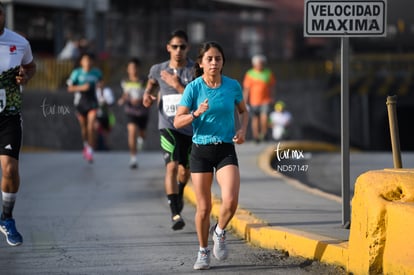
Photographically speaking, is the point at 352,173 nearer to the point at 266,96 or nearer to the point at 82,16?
the point at 266,96

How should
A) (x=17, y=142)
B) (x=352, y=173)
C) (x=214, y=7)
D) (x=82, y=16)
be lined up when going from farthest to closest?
(x=214, y=7)
(x=82, y=16)
(x=352, y=173)
(x=17, y=142)

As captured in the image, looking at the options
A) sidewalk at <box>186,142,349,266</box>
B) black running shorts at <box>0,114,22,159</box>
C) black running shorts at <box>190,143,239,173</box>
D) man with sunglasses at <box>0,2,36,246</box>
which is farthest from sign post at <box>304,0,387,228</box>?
black running shorts at <box>0,114,22,159</box>

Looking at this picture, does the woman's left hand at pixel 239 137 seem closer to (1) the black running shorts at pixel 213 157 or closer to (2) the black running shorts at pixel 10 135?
(1) the black running shorts at pixel 213 157

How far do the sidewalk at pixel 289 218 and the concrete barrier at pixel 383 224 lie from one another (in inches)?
16.1

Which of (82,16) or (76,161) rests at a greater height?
(82,16)

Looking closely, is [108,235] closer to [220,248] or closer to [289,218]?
[289,218]

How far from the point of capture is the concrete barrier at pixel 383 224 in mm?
7371

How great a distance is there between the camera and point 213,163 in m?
8.66

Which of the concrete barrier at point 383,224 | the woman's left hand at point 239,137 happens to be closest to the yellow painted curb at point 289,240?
the concrete barrier at point 383,224

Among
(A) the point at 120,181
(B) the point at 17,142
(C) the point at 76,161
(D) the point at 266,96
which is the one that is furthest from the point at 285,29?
(B) the point at 17,142

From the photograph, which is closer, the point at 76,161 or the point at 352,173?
the point at 352,173

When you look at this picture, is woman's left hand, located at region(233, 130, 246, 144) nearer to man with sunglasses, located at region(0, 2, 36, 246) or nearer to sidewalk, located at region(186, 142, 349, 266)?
sidewalk, located at region(186, 142, 349, 266)

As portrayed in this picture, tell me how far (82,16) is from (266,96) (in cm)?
1425

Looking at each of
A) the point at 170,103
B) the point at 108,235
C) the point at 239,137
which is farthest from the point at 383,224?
the point at 170,103
